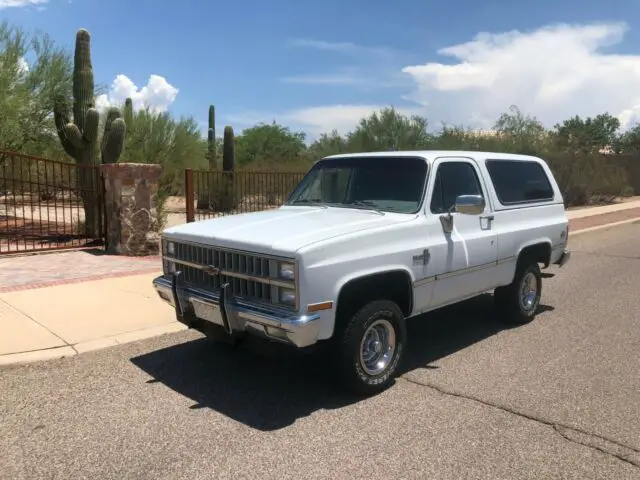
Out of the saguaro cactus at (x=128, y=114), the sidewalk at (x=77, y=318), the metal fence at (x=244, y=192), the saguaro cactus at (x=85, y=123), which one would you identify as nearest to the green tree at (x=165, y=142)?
Answer: the saguaro cactus at (x=128, y=114)

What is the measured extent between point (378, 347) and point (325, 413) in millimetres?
764

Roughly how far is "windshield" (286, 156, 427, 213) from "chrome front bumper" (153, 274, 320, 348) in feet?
5.31

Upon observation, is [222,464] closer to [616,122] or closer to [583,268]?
[583,268]

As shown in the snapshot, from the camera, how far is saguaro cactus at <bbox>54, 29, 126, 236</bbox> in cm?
1306

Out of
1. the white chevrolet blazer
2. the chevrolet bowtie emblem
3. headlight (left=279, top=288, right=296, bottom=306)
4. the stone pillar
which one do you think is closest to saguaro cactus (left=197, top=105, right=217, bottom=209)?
the stone pillar

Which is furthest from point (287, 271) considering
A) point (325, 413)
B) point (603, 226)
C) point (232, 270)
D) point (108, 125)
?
point (603, 226)

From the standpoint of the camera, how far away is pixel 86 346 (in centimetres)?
575

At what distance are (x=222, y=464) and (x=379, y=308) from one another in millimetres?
1705

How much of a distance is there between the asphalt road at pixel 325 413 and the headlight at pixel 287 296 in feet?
1.96

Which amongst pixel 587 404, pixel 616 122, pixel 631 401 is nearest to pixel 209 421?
pixel 587 404

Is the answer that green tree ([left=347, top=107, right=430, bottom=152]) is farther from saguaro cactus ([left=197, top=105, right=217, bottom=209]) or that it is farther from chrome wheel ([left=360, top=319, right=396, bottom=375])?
chrome wheel ([left=360, top=319, right=396, bottom=375])

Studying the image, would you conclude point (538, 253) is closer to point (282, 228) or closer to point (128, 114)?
point (282, 228)

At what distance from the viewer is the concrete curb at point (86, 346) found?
17.5 feet

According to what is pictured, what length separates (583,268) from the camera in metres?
10.6
